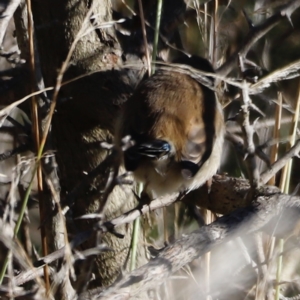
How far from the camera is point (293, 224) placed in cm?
216

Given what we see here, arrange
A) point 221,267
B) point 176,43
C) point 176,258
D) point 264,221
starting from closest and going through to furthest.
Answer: point 176,258, point 264,221, point 221,267, point 176,43

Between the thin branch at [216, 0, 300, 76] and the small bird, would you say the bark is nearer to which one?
the small bird

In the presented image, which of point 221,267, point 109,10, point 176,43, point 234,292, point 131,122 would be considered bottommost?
point 234,292

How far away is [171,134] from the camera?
2.73m

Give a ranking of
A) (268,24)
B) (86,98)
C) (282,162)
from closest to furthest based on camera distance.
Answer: (282,162) < (268,24) < (86,98)

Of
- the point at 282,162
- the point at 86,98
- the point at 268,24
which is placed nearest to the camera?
the point at 282,162

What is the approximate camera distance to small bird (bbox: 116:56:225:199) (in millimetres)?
2629

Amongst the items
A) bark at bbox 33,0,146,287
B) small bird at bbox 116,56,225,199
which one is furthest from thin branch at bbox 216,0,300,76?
bark at bbox 33,0,146,287

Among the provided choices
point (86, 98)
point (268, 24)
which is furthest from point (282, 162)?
point (86, 98)

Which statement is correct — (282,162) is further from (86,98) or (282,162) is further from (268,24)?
(86,98)

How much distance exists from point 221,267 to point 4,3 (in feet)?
4.36

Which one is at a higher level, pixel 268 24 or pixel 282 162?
pixel 268 24

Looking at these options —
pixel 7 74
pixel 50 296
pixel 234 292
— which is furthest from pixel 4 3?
pixel 234 292

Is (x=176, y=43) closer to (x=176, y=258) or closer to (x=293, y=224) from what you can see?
(x=293, y=224)
